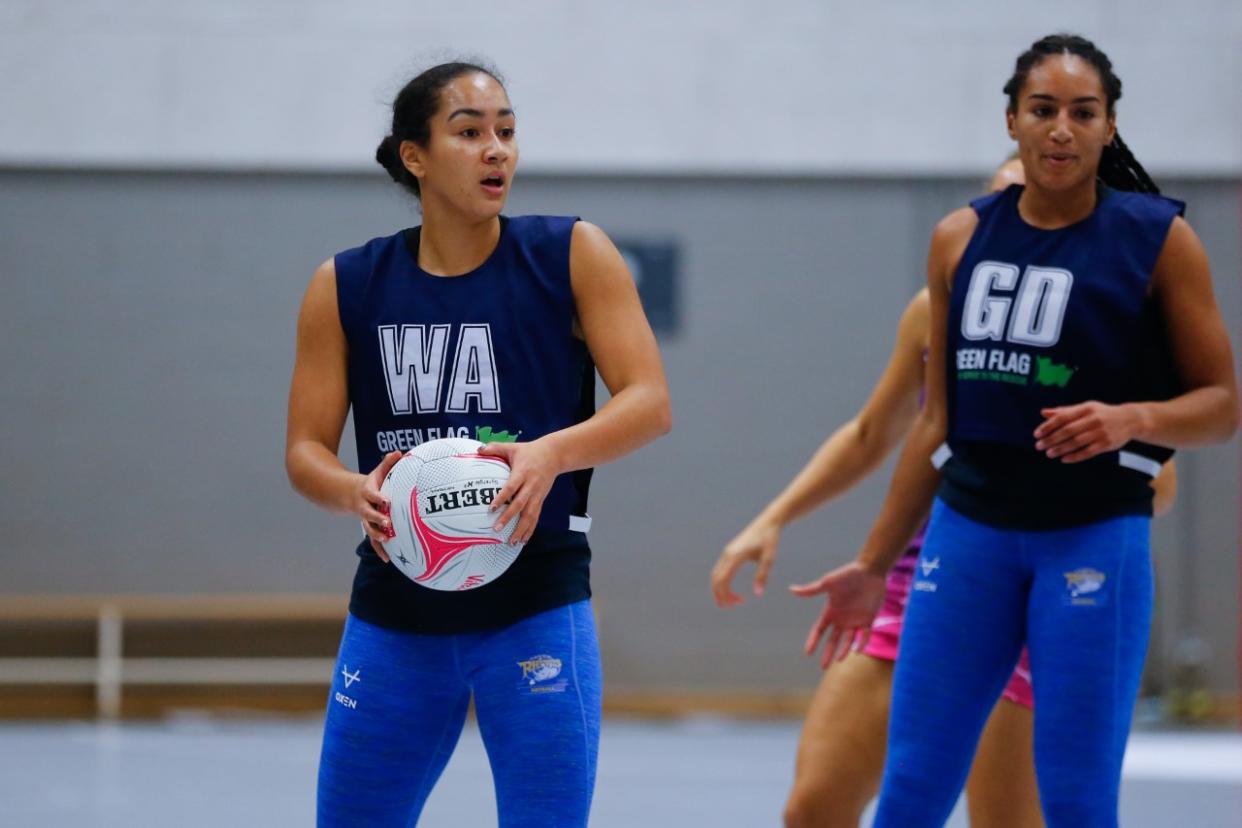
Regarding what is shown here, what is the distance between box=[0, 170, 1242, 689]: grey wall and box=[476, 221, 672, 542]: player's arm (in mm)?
6392

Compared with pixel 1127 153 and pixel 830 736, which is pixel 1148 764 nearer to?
pixel 830 736

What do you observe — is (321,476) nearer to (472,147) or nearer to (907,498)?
(472,147)

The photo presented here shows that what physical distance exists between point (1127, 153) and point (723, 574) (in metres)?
1.18

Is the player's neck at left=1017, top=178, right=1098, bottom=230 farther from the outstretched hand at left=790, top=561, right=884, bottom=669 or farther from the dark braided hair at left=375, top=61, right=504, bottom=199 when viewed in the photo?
the dark braided hair at left=375, top=61, right=504, bottom=199

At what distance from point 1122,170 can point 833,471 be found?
0.97 meters

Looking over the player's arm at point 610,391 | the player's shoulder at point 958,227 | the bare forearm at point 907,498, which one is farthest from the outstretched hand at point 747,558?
the player's arm at point 610,391

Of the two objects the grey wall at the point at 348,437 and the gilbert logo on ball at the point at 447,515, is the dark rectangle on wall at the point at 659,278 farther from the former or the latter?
the gilbert logo on ball at the point at 447,515

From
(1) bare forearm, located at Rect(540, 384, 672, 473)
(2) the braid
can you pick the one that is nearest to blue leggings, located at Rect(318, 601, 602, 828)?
(1) bare forearm, located at Rect(540, 384, 672, 473)

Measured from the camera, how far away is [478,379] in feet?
7.99

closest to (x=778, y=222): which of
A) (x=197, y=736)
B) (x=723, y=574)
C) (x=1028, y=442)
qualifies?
(x=197, y=736)

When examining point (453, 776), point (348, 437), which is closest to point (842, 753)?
point (453, 776)

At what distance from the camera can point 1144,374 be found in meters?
2.63

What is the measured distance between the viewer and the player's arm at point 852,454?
337 centimetres

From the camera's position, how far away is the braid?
9.75 feet
